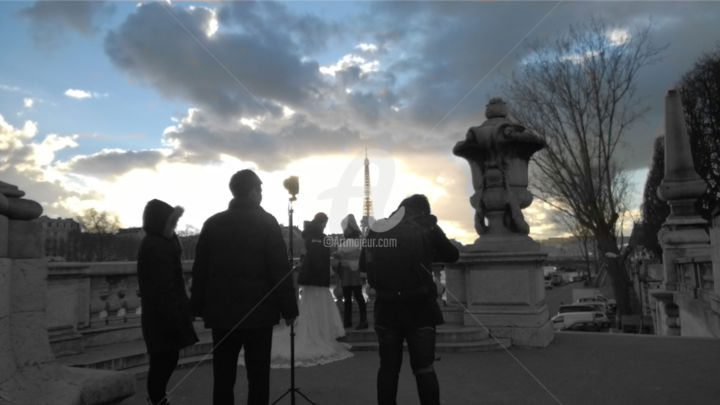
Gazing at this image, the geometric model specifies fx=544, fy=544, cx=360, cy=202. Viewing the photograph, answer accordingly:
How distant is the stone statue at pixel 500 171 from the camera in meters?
8.86

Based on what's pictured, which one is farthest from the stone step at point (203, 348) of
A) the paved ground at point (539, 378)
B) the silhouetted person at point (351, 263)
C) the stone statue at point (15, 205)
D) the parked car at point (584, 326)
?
the parked car at point (584, 326)

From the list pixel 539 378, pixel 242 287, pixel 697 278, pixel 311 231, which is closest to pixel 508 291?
pixel 539 378

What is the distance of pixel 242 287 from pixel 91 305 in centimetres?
474

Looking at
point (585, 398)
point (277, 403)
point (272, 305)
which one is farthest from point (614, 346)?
point (272, 305)

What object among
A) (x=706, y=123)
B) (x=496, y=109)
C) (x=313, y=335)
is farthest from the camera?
(x=706, y=123)

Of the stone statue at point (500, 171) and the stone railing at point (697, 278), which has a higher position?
the stone statue at point (500, 171)

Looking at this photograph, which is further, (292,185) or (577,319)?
(577,319)

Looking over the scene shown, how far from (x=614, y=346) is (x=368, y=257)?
5.46 metres

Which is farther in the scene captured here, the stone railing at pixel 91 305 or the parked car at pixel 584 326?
the parked car at pixel 584 326

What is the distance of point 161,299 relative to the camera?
15.3 feet

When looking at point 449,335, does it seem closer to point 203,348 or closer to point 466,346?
point 466,346

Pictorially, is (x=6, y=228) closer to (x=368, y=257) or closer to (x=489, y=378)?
(x=368, y=257)

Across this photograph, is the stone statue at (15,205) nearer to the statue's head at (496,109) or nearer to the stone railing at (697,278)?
the statue's head at (496,109)

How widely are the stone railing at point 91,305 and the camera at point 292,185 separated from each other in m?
3.52
